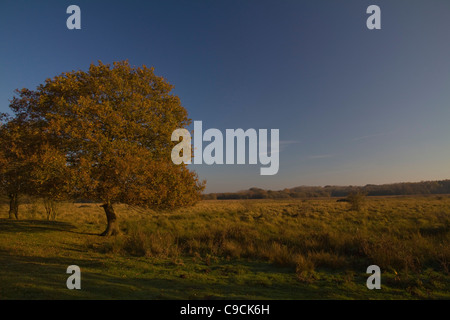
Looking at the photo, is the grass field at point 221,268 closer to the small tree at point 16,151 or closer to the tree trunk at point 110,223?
the tree trunk at point 110,223

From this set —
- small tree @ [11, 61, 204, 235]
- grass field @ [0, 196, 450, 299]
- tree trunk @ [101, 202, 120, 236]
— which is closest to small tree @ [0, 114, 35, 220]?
small tree @ [11, 61, 204, 235]

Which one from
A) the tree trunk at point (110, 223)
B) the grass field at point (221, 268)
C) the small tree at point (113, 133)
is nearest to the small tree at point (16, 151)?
the small tree at point (113, 133)

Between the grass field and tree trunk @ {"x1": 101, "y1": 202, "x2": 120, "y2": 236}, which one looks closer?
the grass field

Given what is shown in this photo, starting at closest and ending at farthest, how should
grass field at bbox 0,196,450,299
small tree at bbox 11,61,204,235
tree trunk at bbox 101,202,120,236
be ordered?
1. grass field at bbox 0,196,450,299
2. small tree at bbox 11,61,204,235
3. tree trunk at bbox 101,202,120,236

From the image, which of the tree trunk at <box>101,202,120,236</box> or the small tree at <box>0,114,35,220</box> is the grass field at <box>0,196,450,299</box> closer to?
the tree trunk at <box>101,202,120,236</box>

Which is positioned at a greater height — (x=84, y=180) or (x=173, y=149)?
(x=173, y=149)

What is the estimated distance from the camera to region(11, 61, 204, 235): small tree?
38.8 ft

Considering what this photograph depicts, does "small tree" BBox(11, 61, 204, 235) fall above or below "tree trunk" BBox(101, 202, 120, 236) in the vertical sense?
above

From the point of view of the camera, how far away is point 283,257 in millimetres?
9555

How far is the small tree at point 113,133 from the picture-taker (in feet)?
38.8
